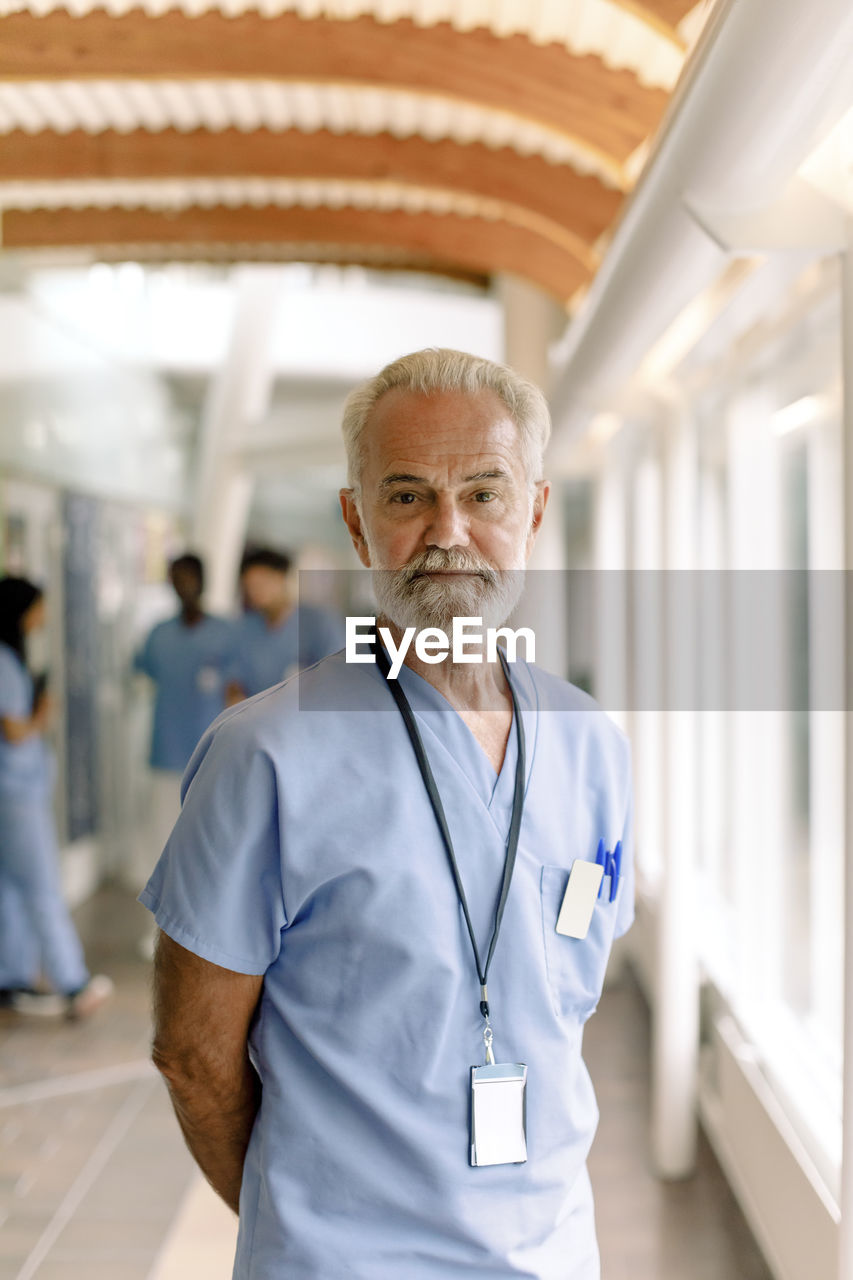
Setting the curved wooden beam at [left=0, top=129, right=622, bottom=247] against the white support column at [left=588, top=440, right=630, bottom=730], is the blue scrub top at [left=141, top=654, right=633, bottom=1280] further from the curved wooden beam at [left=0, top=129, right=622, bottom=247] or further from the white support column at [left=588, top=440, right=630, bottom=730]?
the white support column at [left=588, top=440, right=630, bottom=730]

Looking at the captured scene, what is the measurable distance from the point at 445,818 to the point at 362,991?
24 centimetres

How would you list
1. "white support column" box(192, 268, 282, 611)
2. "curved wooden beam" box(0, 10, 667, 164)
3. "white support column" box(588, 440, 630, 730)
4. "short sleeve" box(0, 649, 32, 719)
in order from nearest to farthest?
"curved wooden beam" box(0, 10, 667, 164) → "short sleeve" box(0, 649, 32, 719) → "white support column" box(588, 440, 630, 730) → "white support column" box(192, 268, 282, 611)

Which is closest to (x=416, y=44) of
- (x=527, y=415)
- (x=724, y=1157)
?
(x=527, y=415)

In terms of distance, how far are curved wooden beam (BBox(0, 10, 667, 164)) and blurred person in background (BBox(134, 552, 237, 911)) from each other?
8.27 feet

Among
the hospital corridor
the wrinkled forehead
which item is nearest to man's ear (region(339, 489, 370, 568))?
the hospital corridor

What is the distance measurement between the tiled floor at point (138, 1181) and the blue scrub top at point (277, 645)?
1.65 metres

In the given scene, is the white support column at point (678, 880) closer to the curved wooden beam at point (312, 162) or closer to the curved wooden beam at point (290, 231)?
the curved wooden beam at point (312, 162)

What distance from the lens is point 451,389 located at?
1507 mm

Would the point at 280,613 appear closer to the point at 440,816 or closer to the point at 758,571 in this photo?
the point at 758,571

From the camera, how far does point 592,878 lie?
5.10 ft

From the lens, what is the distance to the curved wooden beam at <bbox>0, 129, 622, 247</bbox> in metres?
4.74

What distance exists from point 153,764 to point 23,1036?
4.97 ft

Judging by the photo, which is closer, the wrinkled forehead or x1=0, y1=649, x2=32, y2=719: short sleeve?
the wrinkled forehead

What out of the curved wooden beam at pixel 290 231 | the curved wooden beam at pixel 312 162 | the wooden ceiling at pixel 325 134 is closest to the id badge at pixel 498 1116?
the wooden ceiling at pixel 325 134
